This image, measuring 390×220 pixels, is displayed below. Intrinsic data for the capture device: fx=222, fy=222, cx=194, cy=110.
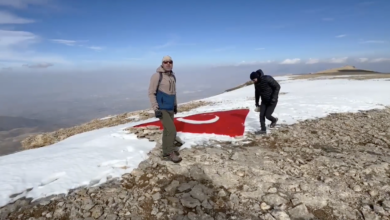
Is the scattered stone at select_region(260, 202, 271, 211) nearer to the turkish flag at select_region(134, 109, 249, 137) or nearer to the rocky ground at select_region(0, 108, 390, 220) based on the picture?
the rocky ground at select_region(0, 108, 390, 220)

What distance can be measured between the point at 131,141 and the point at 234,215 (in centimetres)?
540

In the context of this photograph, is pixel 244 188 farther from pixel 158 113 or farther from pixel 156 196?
pixel 158 113

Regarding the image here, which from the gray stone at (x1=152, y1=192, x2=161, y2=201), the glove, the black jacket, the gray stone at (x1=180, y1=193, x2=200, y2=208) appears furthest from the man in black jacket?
the gray stone at (x1=152, y1=192, x2=161, y2=201)

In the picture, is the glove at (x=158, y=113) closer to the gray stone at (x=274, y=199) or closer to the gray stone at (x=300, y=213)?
the gray stone at (x=274, y=199)

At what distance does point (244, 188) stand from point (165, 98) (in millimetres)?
3394

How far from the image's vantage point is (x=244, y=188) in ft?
18.7

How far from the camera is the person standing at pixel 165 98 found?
6625 mm

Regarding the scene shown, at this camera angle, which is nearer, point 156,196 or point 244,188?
point 156,196

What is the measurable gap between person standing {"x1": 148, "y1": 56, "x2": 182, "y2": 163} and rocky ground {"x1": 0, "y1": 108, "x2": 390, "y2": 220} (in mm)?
631

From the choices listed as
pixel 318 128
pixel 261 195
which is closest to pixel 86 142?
pixel 261 195

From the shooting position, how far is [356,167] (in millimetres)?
6445

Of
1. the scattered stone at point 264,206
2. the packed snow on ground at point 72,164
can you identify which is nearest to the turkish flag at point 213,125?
the packed snow on ground at point 72,164

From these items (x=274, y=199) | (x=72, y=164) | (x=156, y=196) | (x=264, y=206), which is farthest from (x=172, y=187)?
(x=72, y=164)

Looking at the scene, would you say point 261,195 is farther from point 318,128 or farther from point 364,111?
point 364,111
